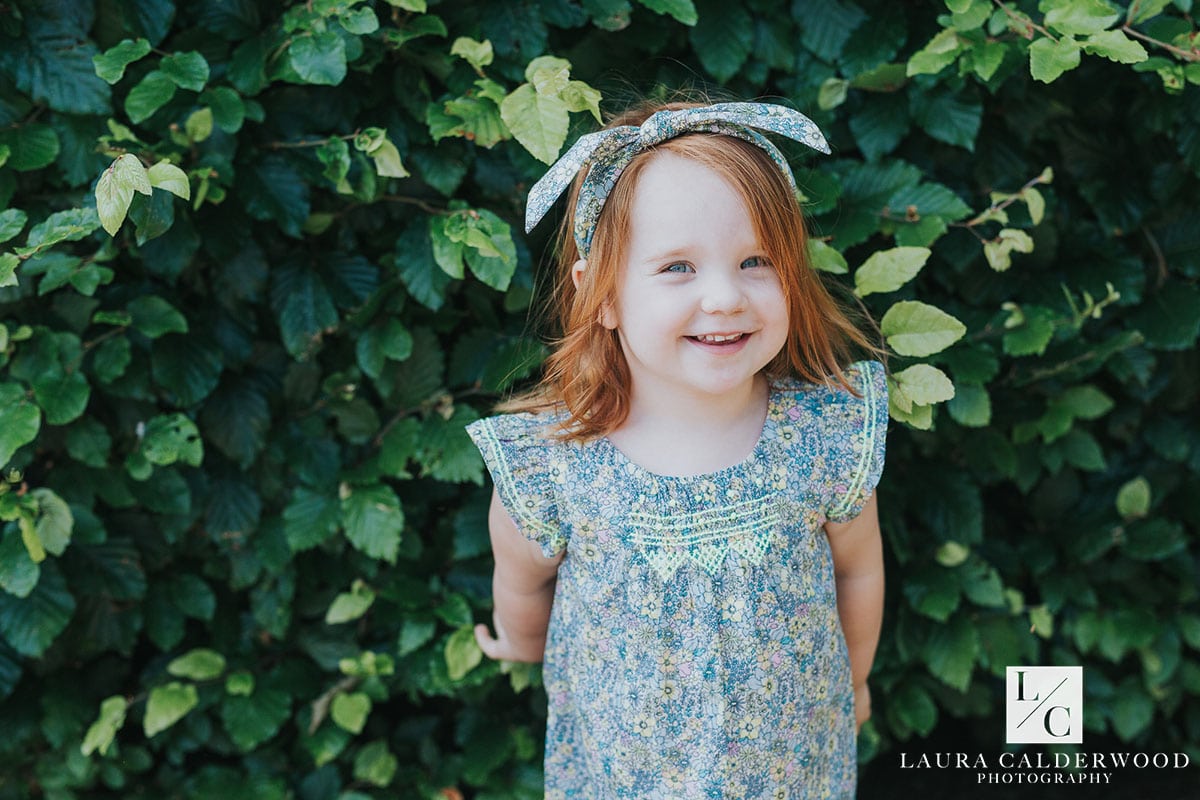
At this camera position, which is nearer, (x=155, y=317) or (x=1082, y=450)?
(x=155, y=317)

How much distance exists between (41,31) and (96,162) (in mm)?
199

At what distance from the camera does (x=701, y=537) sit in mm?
1370

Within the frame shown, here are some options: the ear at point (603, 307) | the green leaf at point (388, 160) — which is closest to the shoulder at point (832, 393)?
the ear at point (603, 307)

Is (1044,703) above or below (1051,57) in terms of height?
below

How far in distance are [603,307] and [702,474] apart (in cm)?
25

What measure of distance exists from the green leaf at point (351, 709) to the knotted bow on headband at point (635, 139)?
962mm

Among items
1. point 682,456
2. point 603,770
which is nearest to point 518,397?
point 682,456

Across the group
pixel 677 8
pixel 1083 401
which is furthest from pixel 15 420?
pixel 1083 401

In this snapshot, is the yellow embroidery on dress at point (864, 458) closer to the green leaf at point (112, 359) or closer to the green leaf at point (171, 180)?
the green leaf at point (171, 180)

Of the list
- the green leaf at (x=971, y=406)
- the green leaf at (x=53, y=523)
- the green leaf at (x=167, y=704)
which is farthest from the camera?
the green leaf at (x=167, y=704)

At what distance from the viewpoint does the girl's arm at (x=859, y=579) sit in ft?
4.92

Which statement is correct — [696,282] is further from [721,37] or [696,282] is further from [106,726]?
[106,726]

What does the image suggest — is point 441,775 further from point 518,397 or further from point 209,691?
point 518,397

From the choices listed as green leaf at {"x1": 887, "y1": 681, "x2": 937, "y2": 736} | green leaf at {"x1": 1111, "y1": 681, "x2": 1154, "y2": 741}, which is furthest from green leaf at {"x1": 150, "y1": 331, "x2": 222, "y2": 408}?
green leaf at {"x1": 1111, "y1": 681, "x2": 1154, "y2": 741}
